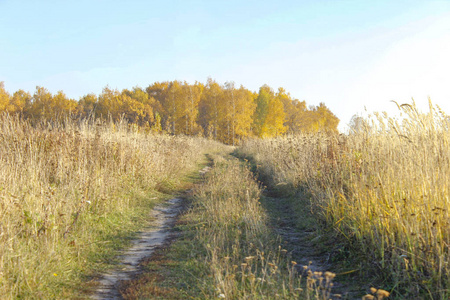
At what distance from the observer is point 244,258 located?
371 centimetres

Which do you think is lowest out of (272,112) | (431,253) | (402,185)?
(431,253)

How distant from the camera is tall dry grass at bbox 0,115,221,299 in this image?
3986mm

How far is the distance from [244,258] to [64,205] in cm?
365

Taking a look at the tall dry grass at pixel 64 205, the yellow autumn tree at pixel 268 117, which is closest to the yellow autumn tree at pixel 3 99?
the yellow autumn tree at pixel 268 117

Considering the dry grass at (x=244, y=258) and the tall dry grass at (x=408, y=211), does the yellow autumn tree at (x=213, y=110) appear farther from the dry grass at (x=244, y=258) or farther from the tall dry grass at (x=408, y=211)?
the tall dry grass at (x=408, y=211)

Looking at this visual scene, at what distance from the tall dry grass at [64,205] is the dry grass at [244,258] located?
66.4 inches

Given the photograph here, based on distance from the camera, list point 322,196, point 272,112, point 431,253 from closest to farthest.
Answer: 1. point 431,253
2. point 322,196
3. point 272,112

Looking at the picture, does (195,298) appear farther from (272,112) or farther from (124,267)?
(272,112)

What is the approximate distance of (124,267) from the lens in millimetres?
4879

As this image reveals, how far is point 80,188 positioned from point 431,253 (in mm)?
6017

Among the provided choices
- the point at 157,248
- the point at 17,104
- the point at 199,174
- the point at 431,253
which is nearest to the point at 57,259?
the point at 157,248

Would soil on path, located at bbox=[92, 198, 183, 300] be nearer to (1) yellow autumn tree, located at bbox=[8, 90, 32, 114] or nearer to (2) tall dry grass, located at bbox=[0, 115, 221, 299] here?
(2) tall dry grass, located at bbox=[0, 115, 221, 299]

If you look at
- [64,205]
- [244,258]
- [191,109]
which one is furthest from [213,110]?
[244,258]

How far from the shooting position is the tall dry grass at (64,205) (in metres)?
3.99
